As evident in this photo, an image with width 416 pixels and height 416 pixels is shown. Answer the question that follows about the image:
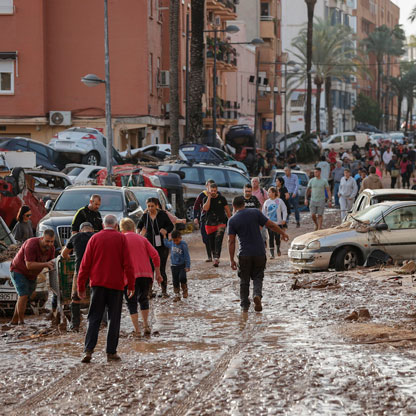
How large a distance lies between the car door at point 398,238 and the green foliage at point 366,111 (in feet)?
389

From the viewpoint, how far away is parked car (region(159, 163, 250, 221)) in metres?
32.4

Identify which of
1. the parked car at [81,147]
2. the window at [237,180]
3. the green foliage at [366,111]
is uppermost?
the green foliage at [366,111]

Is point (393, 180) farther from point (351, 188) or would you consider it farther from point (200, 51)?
point (351, 188)

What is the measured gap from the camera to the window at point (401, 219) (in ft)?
64.6

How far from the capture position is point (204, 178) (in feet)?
107

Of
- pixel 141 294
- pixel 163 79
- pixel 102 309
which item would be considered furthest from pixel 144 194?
pixel 163 79

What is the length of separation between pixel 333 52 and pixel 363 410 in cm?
9305

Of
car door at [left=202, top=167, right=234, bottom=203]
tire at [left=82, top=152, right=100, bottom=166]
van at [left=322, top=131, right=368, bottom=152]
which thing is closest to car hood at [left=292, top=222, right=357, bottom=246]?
car door at [left=202, top=167, right=234, bottom=203]

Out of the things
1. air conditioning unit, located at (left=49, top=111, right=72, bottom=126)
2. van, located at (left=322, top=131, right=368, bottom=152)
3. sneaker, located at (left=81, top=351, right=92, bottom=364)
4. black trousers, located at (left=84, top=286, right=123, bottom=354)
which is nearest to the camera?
sneaker, located at (left=81, top=351, right=92, bottom=364)

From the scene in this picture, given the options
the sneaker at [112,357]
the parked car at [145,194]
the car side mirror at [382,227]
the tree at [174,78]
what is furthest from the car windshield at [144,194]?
the sneaker at [112,357]

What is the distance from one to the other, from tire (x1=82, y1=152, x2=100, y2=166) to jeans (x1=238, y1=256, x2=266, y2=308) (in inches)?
972

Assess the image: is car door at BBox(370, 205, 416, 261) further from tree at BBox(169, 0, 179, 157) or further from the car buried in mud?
tree at BBox(169, 0, 179, 157)

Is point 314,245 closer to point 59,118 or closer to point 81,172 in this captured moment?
point 81,172

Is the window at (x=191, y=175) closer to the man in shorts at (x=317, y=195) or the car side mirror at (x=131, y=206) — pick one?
the man in shorts at (x=317, y=195)
